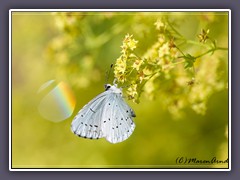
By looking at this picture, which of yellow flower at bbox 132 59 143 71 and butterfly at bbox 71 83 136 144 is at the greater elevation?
yellow flower at bbox 132 59 143 71

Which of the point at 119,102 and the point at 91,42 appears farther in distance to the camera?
the point at 91,42

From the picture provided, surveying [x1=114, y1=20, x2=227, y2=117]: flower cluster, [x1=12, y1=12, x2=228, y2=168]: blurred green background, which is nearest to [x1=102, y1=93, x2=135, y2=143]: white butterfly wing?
[x1=114, y1=20, x2=227, y2=117]: flower cluster

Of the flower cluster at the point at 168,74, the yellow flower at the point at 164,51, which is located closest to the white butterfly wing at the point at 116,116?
the flower cluster at the point at 168,74

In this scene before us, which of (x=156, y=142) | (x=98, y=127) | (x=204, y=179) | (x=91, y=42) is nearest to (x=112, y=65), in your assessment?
(x=91, y=42)

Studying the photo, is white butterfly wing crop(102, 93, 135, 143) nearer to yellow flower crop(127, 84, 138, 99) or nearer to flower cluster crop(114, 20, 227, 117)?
flower cluster crop(114, 20, 227, 117)

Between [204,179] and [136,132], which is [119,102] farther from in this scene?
[204,179]

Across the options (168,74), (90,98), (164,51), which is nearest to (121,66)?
(164,51)

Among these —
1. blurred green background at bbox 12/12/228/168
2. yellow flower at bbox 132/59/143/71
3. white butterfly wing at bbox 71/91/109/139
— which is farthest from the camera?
blurred green background at bbox 12/12/228/168
